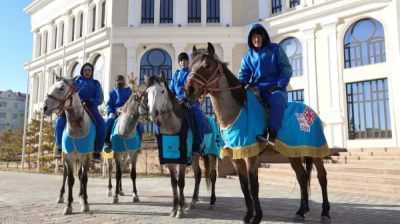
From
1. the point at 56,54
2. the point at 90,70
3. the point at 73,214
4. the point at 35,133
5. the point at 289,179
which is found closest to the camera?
the point at 73,214

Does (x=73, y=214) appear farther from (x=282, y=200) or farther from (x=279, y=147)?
(x=282, y=200)

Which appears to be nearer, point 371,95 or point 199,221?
point 199,221

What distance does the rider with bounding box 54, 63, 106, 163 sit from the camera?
7.34 meters

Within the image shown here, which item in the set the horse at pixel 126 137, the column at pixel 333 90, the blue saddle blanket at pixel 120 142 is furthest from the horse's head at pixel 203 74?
the column at pixel 333 90

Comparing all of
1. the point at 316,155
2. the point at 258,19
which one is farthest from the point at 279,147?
the point at 258,19

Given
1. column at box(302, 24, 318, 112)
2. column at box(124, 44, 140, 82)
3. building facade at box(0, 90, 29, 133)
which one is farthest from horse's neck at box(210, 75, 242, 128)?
building facade at box(0, 90, 29, 133)

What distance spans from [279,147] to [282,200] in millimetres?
3736

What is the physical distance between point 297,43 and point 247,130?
22682 mm

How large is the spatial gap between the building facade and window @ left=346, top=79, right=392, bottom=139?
86.5 meters

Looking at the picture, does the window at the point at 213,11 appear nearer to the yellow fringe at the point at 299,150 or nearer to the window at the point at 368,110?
the window at the point at 368,110

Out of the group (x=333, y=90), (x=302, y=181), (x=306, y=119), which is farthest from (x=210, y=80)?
(x=333, y=90)

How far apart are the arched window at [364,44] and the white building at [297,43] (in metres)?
0.06

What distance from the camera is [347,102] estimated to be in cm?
2236

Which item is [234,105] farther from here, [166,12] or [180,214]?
[166,12]
